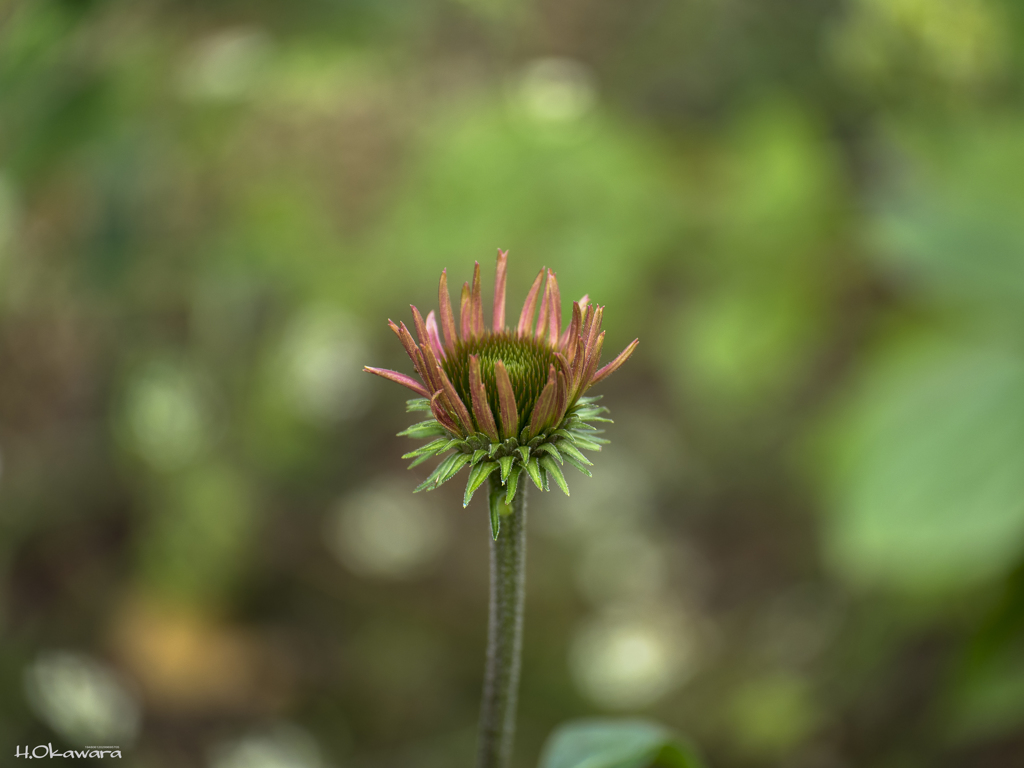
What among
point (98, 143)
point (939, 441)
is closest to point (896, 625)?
point (939, 441)

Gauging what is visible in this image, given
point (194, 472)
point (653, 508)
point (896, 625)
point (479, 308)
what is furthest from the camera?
point (653, 508)

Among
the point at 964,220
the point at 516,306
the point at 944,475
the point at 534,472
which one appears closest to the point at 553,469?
the point at 534,472

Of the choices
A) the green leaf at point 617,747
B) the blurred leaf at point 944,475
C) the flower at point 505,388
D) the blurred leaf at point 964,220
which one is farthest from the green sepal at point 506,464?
the blurred leaf at point 964,220

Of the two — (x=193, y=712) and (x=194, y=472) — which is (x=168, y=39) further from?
(x=193, y=712)

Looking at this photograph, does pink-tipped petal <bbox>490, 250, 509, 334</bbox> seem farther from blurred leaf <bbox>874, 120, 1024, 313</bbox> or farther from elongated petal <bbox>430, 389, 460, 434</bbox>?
blurred leaf <bbox>874, 120, 1024, 313</bbox>

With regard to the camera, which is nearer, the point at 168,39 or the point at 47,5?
the point at 47,5

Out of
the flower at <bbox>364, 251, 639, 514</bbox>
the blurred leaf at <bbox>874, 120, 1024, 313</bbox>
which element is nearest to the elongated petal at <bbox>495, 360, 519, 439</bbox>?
the flower at <bbox>364, 251, 639, 514</bbox>

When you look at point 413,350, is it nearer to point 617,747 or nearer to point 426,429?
point 426,429
